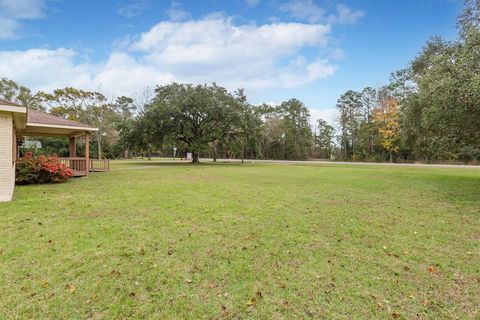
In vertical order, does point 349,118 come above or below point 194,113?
above

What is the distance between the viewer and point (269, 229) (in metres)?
4.98

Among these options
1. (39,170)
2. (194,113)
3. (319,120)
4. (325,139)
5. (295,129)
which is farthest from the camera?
(319,120)

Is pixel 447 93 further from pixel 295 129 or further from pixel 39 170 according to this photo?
pixel 295 129

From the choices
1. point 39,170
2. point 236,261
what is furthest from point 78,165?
point 236,261

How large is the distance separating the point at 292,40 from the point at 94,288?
624 inches

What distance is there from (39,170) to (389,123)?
34369 mm

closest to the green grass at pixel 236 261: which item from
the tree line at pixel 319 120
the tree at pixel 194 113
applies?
the tree line at pixel 319 120

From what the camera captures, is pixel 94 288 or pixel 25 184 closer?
pixel 94 288

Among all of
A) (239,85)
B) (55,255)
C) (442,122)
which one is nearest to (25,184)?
(55,255)

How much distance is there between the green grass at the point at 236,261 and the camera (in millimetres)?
2576

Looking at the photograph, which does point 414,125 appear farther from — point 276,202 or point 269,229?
point 269,229

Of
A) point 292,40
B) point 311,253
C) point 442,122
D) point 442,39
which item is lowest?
point 311,253

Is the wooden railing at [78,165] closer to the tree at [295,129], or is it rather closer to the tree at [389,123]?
the tree at [389,123]

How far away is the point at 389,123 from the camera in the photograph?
105 ft
